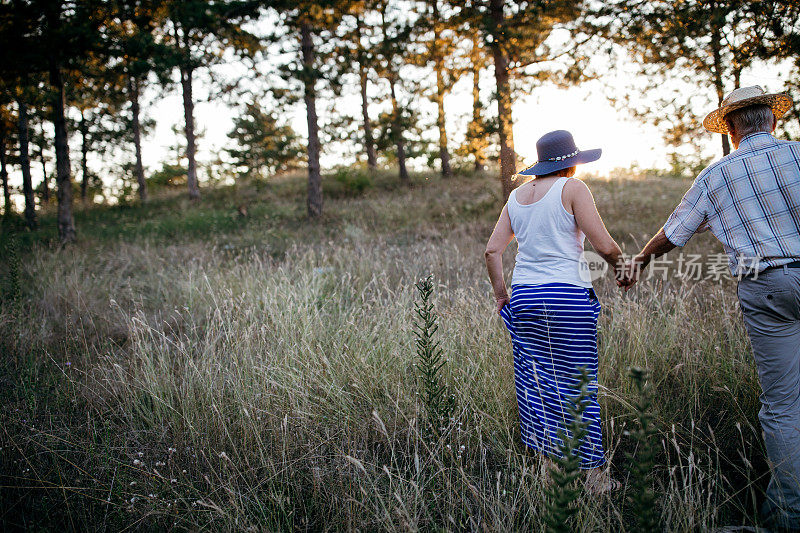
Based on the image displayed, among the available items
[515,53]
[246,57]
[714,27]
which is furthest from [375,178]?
[714,27]

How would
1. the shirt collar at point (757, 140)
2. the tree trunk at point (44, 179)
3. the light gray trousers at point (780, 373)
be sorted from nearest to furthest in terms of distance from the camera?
the light gray trousers at point (780, 373)
the shirt collar at point (757, 140)
the tree trunk at point (44, 179)

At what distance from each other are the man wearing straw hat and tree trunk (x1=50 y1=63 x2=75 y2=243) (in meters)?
13.3

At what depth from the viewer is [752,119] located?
224 centimetres

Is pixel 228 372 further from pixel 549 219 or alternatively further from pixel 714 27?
pixel 714 27

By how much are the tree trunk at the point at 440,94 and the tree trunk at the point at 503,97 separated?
4.99ft

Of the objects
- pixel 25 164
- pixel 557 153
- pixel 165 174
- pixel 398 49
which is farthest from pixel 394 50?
pixel 165 174

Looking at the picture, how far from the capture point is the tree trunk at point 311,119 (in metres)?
11.0

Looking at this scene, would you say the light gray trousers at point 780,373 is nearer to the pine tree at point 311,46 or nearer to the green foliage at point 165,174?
the pine tree at point 311,46

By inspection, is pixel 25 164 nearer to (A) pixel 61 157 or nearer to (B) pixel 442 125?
(A) pixel 61 157

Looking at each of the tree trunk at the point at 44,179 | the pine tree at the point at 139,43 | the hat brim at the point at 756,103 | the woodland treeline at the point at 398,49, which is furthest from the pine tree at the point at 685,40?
the tree trunk at the point at 44,179

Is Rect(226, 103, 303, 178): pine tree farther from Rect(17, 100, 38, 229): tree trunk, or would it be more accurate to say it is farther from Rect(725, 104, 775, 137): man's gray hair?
Rect(725, 104, 775, 137): man's gray hair

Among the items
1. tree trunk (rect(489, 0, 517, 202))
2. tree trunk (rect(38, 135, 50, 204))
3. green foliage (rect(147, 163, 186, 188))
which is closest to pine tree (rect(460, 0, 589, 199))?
tree trunk (rect(489, 0, 517, 202))

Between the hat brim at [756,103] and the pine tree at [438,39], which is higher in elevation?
the pine tree at [438,39]

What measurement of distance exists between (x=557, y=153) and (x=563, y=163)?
0.07 m
